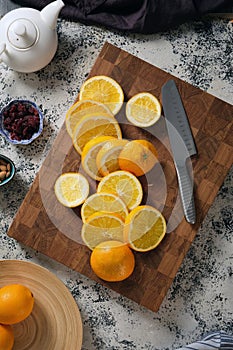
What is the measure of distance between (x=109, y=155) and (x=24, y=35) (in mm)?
324

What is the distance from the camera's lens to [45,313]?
1.32m

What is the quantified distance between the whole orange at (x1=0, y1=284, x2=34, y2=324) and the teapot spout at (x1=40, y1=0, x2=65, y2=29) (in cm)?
59

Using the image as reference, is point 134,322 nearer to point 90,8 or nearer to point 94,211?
point 94,211

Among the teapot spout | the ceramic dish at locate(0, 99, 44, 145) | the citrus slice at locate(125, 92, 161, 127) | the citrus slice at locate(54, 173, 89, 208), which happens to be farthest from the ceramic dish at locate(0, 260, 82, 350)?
the teapot spout

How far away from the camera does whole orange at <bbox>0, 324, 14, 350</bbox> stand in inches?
47.3

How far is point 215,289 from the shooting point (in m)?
1.38

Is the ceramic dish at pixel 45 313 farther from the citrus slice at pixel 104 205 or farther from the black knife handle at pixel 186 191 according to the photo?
the black knife handle at pixel 186 191

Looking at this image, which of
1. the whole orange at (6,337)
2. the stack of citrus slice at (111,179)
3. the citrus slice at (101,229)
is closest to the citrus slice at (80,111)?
the stack of citrus slice at (111,179)

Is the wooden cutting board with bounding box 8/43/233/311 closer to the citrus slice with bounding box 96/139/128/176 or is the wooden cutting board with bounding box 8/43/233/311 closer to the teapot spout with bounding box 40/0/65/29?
the citrus slice with bounding box 96/139/128/176

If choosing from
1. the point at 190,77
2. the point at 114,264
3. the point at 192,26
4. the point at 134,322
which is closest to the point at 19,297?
the point at 114,264

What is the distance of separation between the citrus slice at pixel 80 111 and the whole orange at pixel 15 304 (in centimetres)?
36

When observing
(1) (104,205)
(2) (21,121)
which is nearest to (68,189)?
(1) (104,205)

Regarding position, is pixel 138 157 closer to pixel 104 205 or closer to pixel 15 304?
pixel 104 205

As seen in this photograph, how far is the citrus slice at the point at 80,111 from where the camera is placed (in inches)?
49.9
